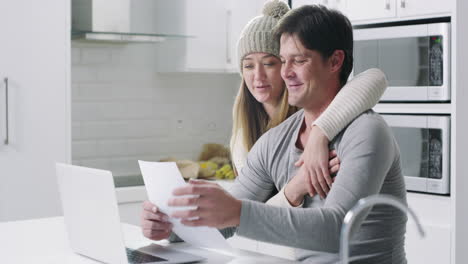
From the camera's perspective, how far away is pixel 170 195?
165 cm

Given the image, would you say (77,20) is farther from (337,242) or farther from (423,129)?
(337,242)

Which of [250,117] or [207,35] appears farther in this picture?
[207,35]

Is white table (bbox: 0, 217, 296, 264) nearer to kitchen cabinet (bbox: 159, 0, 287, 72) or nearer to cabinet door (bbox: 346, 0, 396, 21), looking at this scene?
cabinet door (bbox: 346, 0, 396, 21)

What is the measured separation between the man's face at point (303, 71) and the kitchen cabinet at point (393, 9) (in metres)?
1.31

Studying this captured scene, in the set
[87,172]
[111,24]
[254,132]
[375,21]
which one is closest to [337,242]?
[87,172]

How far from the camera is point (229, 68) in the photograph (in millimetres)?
4254

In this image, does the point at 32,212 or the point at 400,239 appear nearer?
the point at 400,239

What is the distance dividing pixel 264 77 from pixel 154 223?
0.81 meters

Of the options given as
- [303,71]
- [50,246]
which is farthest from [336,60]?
[50,246]

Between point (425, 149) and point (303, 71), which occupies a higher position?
point (303, 71)

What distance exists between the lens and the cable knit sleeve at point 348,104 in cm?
180

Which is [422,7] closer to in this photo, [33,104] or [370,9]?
[370,9]

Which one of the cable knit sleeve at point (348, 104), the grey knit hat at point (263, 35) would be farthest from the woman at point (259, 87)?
the cable knit sleeve at point (348, 104)

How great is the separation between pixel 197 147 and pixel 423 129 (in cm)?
177
